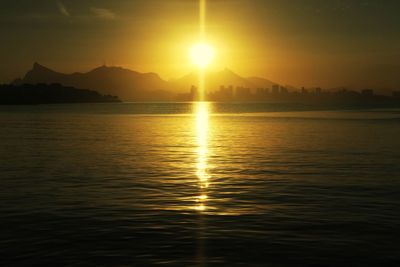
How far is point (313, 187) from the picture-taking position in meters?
29.7

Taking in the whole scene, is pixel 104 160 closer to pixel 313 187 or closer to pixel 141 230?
pixel 313 187

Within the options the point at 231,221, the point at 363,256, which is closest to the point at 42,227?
the point at 231,221

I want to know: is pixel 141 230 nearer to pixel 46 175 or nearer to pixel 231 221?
pixel 231 221

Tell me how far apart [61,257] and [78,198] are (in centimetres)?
1030

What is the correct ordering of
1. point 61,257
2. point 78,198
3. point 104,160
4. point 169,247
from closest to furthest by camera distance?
point 61,257 → point 169,247 → point 78,198 → point 104,160

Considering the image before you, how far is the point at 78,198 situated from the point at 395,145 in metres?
43.6

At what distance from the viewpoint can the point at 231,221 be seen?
68.2 feet

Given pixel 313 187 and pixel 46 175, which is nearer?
pixel 313 187

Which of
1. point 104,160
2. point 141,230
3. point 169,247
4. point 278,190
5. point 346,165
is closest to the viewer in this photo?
point 169,247

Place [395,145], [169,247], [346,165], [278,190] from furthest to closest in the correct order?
[395,145] → [346,165] → [278,190] → [169,247]

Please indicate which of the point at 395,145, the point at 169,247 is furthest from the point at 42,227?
the point at 395,145

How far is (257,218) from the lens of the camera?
69.9 feet

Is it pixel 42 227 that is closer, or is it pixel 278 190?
pixel 42 227

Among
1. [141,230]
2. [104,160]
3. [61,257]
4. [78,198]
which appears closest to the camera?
[61,257]
